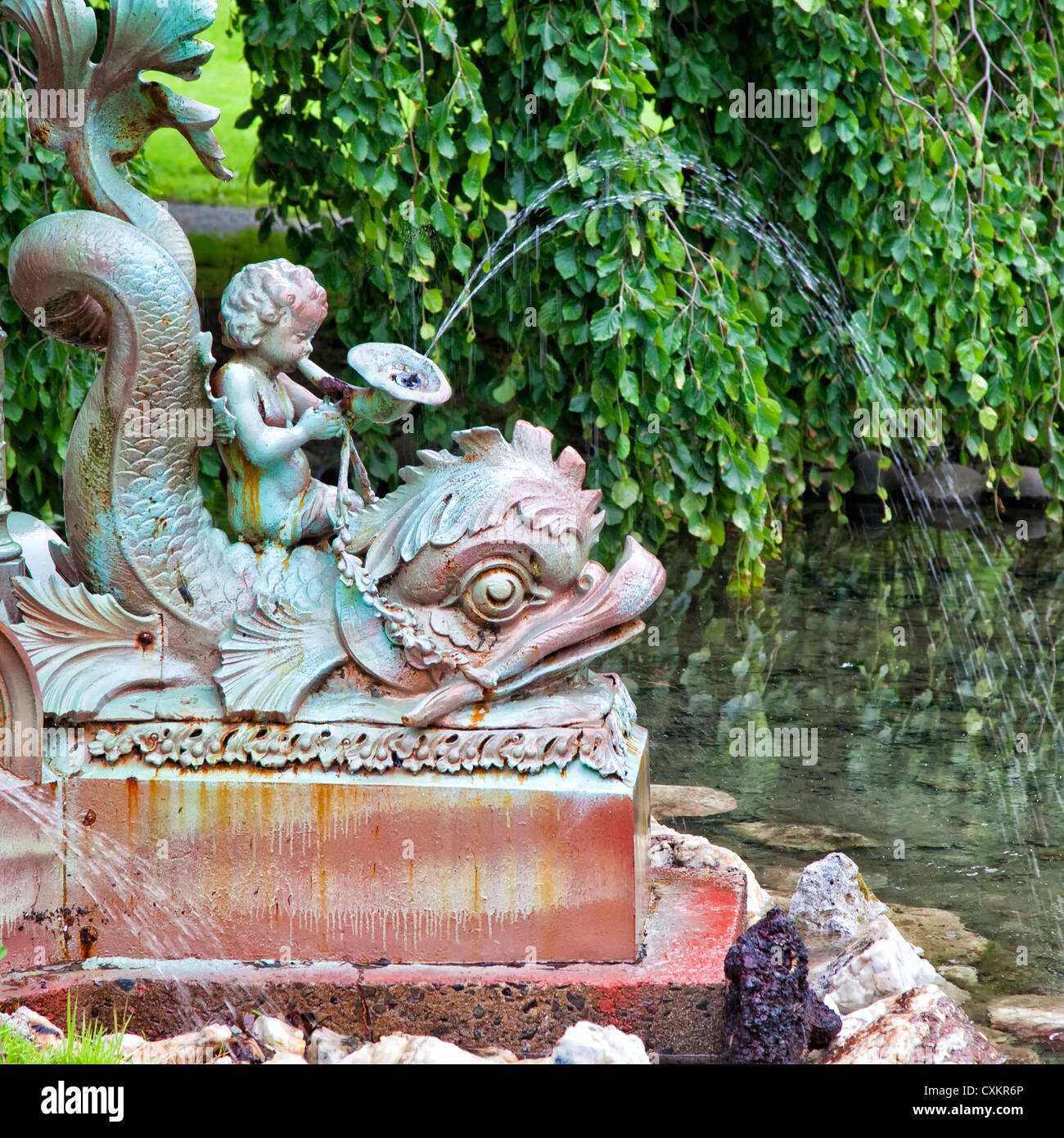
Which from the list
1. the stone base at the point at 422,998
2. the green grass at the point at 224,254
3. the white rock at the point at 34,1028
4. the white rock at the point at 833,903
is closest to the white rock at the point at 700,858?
the white rock at the point at 833,903

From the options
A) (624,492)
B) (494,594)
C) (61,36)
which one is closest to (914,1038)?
(494,594)

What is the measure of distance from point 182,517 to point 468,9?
412 centimetres

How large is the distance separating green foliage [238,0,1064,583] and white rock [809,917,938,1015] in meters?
3.03

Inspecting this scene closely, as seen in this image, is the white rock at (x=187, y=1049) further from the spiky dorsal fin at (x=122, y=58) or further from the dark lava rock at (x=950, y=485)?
the dark lava rock at (x=950, y=485)

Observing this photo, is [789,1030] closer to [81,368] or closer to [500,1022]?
[500,1022]

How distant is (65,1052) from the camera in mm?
2443

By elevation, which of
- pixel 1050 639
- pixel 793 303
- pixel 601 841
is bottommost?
pixel 601 841

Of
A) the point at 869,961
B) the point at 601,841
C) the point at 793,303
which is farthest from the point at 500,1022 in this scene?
the point at 793,303

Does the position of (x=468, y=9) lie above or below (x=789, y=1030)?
above

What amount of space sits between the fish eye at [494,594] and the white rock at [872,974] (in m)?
1.00

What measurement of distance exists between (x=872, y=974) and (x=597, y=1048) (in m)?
0.84

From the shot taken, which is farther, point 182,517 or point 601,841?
point 182,517

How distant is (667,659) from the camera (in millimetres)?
6086

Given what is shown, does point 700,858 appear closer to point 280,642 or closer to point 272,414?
point 280,642
